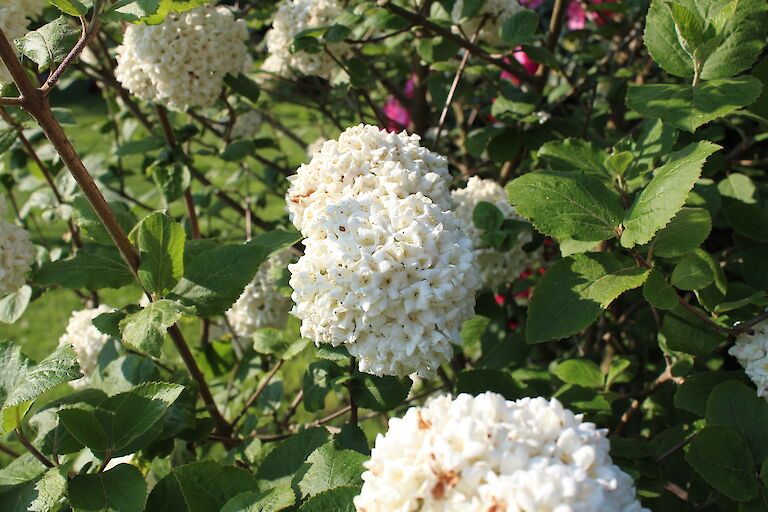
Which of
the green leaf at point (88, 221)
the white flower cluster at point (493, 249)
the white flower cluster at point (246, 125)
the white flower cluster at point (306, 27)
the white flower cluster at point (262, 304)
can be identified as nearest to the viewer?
the green leaf at point (88, 221)

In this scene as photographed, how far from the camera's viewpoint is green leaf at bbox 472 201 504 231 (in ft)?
6.26

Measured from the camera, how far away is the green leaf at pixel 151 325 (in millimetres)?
1317

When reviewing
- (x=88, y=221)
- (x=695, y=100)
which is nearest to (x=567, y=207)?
(x=695, y=100)

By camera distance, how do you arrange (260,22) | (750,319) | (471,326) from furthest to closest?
(260,22)
(471,326)
(750,319)

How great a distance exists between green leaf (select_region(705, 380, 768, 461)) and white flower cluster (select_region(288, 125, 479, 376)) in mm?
664

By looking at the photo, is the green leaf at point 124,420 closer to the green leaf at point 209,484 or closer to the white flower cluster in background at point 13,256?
the green leaf at point 209,484

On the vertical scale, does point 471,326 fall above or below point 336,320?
below

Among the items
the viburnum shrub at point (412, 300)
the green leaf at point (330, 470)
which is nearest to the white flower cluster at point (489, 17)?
the viburnum shrub at point (412, 300)

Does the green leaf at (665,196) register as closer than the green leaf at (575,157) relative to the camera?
Yes

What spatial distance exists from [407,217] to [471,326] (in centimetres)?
109

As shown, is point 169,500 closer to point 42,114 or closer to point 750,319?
point 42,114

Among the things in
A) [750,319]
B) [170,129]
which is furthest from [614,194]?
[170,129]

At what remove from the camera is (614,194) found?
1.57 metres

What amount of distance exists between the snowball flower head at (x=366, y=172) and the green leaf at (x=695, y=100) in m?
0.55
